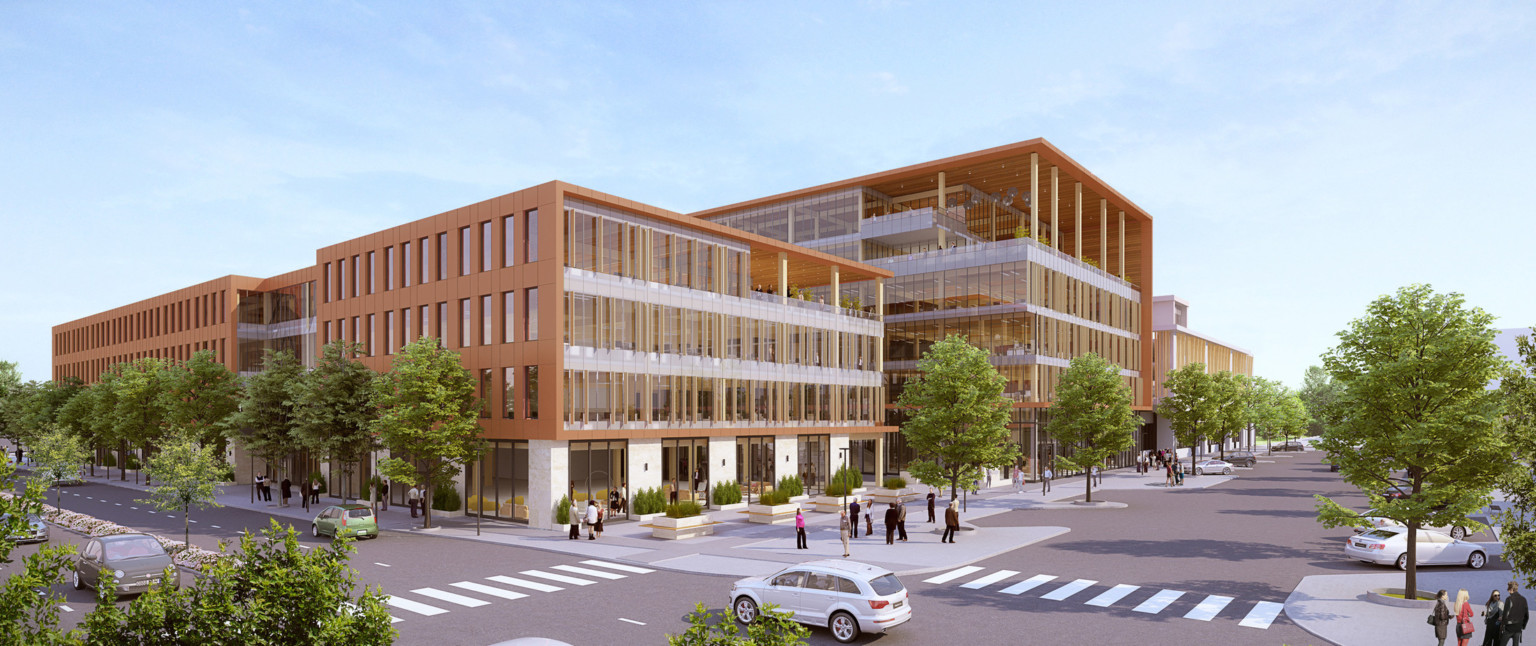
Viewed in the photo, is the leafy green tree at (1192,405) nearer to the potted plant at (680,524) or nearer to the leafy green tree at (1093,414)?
the leafy green tree at (1093,414)

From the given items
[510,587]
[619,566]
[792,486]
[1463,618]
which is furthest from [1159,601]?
[792,486]

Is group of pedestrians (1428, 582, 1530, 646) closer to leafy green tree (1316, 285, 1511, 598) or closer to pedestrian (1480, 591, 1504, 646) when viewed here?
pedestrian (1480, 591, 1504, 646)

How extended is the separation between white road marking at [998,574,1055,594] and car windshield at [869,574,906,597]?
6.14 metres

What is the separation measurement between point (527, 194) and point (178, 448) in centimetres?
1696

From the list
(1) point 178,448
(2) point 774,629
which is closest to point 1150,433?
(1) point 178,448

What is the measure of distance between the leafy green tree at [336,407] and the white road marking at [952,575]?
27836mm

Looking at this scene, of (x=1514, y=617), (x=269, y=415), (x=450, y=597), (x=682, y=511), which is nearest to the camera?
(x=1514, y=617)

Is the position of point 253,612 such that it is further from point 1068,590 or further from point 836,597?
point 1068,590

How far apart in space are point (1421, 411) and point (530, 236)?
33.3 m

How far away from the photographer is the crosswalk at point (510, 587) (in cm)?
2330

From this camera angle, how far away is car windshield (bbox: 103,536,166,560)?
2386cm

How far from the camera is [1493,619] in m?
18.1

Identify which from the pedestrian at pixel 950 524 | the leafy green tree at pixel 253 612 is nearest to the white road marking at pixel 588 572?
the pedestrian at pixel 950 524

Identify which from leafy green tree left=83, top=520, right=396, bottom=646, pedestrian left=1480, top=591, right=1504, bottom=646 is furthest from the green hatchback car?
pedestrian left=1480, top=591, right=1504, bottom=646
